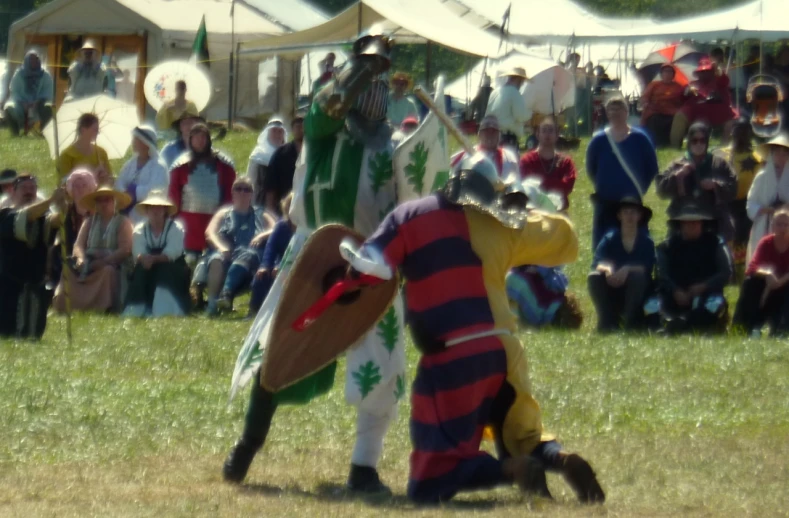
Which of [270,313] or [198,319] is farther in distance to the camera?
[198,319]

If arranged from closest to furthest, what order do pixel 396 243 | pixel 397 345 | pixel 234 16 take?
pixel 396 243 → pixel 397 345 → pixel 234 16

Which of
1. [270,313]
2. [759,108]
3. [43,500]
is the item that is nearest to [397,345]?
[270,313]

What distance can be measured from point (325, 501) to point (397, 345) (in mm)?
638

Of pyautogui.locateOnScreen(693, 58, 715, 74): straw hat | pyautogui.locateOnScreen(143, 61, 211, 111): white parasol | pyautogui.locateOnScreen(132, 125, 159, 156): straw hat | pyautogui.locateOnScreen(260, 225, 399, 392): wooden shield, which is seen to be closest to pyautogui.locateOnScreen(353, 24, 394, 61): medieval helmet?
pyautogui.locateOnScreen(260, 225, 399, 392): wooden shield

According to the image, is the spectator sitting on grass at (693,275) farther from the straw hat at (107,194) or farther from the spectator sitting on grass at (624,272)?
the straw hat at (107,194)

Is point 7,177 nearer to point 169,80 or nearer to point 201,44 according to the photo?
point 169,80

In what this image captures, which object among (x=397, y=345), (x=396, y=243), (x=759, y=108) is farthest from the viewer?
(x=759, y=108)

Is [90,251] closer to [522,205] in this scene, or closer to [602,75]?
[522,205]

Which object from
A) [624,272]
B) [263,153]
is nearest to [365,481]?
[624,272]

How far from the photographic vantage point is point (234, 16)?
26.2 m

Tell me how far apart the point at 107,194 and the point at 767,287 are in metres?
5.26

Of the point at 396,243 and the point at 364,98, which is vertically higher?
the point at 364,98

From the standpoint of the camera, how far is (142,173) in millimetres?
13195

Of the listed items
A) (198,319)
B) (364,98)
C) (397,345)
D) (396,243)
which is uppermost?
(364,98)
